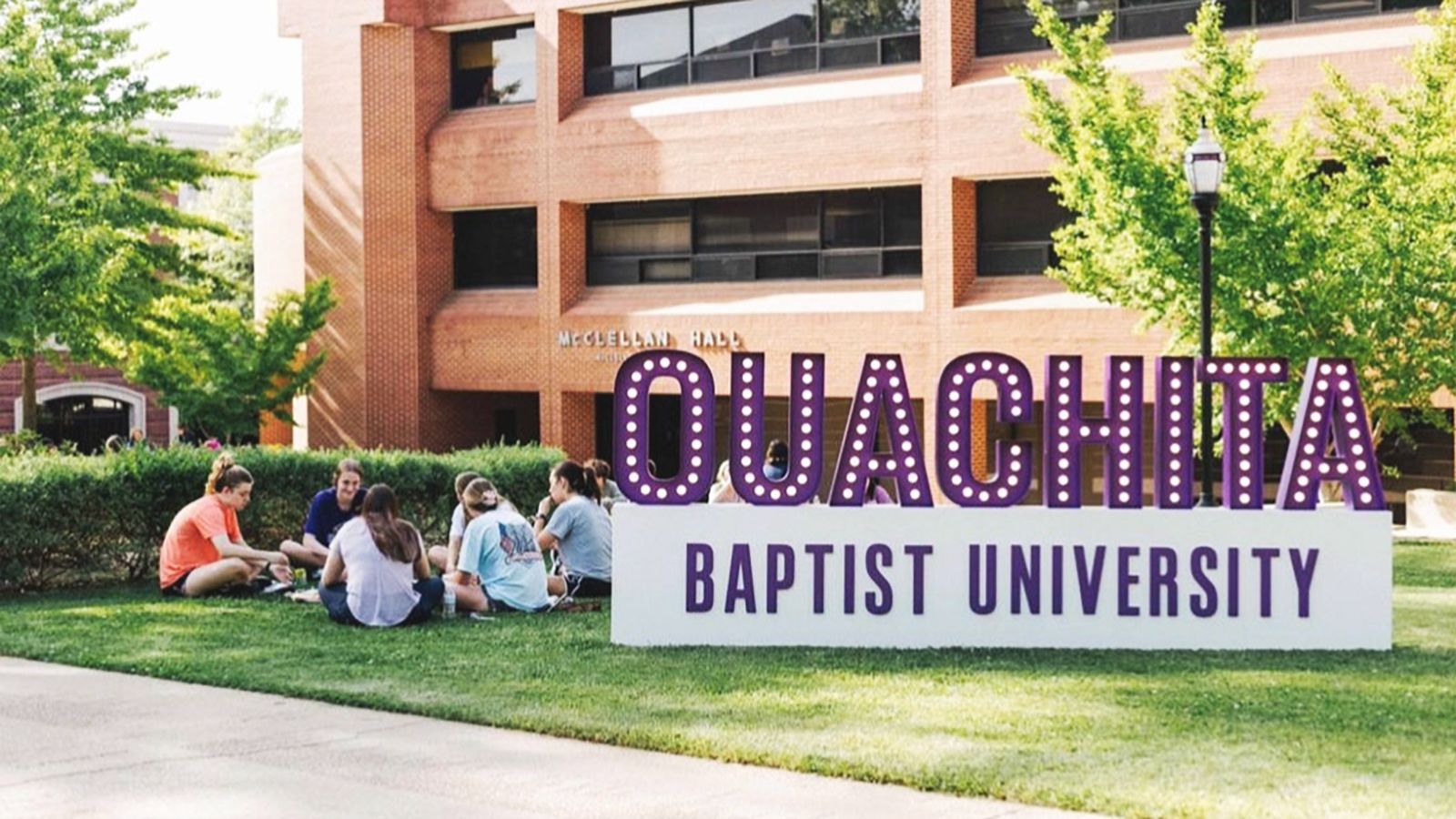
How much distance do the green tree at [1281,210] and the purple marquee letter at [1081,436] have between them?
870 cm

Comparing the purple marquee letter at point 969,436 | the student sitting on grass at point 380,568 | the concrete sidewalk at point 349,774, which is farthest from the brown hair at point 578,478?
the concrete sidewalk at point 349,774

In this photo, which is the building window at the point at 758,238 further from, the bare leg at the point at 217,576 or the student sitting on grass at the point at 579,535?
the bare leg at the point at 217,576

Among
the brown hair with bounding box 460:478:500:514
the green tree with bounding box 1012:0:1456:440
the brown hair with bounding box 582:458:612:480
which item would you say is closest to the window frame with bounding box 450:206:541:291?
the green tree with bounding box 1012:0:1456:440

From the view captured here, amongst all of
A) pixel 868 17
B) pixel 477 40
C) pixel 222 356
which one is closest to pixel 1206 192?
pixel 868 17

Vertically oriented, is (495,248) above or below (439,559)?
above

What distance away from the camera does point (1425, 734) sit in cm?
1012

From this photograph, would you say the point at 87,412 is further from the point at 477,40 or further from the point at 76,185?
the point at 76,185

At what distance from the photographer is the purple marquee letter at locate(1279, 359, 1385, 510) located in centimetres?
1344

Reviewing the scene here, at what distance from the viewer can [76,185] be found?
28.8 m

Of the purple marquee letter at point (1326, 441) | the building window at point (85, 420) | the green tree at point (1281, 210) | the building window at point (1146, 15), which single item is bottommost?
the building window at point (85, 420)

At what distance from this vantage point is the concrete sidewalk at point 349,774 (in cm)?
888

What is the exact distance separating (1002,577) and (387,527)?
4362 millimetres

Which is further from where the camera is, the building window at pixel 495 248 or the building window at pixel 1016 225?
the building window at pixel 495 248

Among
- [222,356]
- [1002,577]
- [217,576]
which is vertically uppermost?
[222,356]
